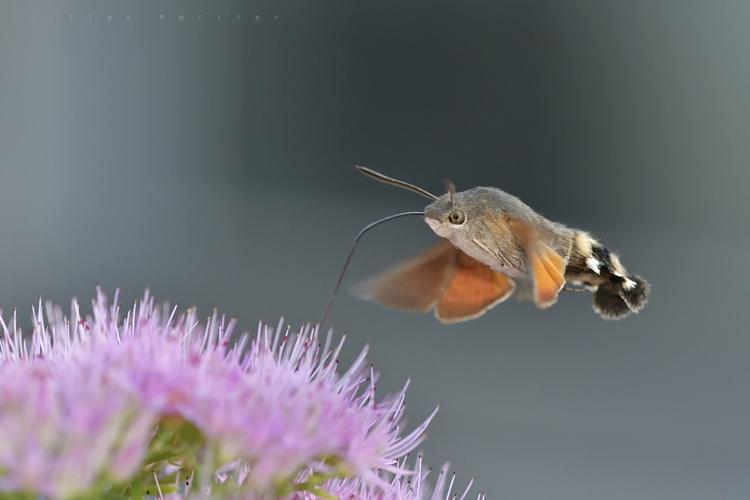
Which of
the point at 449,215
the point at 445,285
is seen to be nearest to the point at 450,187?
the point at 449,215

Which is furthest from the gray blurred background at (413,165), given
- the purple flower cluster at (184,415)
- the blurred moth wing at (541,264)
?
the purple flower cluster at (184,415)

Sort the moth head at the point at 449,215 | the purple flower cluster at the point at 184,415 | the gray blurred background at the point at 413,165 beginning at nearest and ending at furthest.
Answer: the purple flower cluster at the point at 184,415
the moth head at the point at 449,215
the gray blurred background at the point at 413,165

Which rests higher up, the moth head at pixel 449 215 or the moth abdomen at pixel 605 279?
the moth abdomen at pixel 605 279

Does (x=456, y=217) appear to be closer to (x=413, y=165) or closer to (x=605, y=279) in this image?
(x=605, y=279)

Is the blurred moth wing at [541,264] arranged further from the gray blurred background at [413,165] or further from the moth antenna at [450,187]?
the gray blurred background at [413,165]

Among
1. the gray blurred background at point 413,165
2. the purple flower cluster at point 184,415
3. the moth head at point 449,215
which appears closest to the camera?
the purple flower cluster at point 184,415
